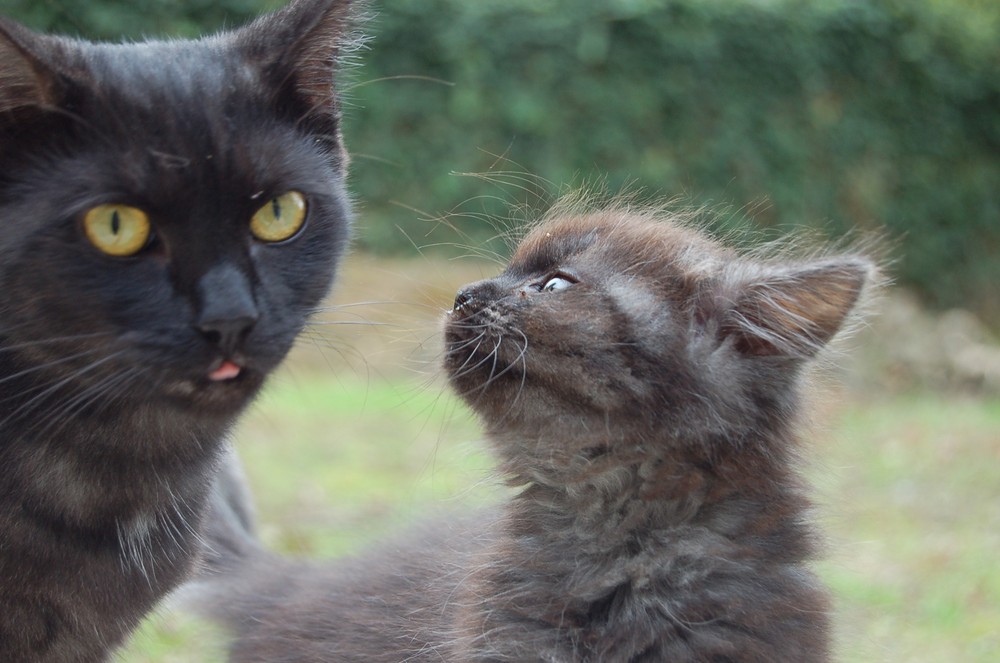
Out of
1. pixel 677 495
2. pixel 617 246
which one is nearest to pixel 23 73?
pixel 617 246

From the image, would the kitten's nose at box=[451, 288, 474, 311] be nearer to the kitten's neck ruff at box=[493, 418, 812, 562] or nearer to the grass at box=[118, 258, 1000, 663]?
the grass at box=[118, 258, 1000, 663]

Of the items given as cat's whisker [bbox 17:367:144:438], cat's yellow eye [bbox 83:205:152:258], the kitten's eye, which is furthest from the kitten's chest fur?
cat's yellow eye [bbox 83:205:152:258]

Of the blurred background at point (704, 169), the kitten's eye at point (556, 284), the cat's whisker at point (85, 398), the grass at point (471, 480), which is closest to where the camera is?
the cat's whisker at point (85, 398)

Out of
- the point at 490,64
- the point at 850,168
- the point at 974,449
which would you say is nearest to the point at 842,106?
the point at 850,168

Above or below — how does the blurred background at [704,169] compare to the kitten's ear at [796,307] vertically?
below

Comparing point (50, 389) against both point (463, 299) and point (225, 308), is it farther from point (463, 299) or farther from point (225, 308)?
point (463, 299)

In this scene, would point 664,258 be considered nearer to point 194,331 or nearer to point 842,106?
point 194,331

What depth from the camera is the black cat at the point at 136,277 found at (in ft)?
6.09

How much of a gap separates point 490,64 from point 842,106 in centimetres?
352

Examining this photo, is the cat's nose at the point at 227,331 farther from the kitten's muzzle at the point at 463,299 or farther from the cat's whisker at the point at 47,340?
the kitten's muzzle at the point at 463,299

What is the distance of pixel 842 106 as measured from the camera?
9.53 m

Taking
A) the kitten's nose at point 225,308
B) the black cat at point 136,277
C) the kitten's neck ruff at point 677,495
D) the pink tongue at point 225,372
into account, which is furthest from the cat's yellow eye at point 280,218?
the kitten's neck ruff at point 677,495

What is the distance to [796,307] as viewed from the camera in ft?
6.79

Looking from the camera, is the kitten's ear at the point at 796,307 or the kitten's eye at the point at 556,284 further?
the kitten's eye at the point at 556,284
